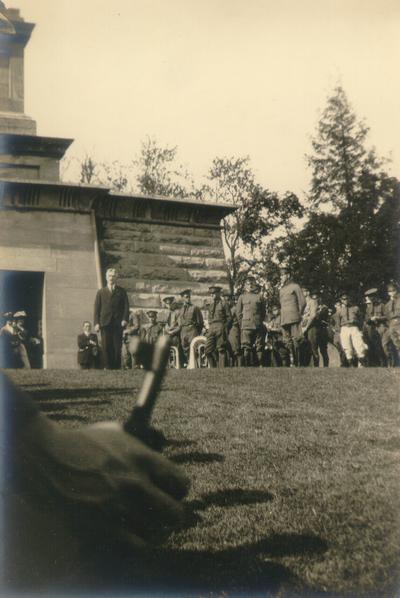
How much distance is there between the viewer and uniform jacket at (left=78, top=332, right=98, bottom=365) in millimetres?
13797

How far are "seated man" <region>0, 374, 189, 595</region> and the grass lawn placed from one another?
71 cm

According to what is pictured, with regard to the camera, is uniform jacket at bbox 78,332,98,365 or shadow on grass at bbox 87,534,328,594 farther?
uniform jacket at bbox 78,332,98,365

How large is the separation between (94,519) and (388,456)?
13.1 ft

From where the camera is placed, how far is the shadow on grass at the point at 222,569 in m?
2.74

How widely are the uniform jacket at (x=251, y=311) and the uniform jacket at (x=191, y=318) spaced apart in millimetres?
866

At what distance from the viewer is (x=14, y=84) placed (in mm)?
15547

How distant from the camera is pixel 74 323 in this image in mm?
14836

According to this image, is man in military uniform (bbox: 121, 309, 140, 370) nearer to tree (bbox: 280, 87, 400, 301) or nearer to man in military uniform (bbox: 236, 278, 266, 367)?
man in military uniform (bbox: 236, 278, 266, 367)

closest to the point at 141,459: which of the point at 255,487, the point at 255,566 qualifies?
the point at 255,566

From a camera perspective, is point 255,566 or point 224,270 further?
Answer: point 224,270

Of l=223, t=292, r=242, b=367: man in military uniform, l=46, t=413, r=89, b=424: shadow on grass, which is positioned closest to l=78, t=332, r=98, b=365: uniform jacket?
l=223, t=292, r=242, b=367: man in military uniform

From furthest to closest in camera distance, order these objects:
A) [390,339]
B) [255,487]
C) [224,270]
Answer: [224,270], [390,339], [255,487]

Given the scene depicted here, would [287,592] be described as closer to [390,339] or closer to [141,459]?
[141,459]

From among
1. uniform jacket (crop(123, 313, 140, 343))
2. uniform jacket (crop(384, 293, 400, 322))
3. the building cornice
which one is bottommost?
uniform jacket (crop(123, 313, 140, 343))
